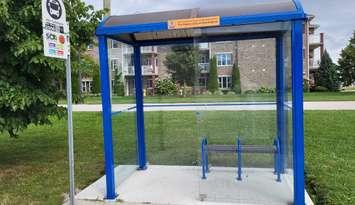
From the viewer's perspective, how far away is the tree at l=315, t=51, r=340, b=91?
4338 centimetres

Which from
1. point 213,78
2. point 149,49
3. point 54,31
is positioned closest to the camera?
point 54,31

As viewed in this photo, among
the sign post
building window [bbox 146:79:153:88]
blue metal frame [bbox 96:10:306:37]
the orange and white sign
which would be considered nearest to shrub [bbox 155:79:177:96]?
building window [bbox 146:79:153:88]

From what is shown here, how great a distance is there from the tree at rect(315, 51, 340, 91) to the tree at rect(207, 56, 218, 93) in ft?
130

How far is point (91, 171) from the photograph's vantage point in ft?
22.9

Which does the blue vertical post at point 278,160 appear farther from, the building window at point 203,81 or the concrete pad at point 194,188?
the building window at point 203,81

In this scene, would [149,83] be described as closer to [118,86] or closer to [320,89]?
[118,86]

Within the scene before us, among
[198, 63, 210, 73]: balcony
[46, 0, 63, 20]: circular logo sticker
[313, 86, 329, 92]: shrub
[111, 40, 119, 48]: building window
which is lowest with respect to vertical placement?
[313, 86, 329, 92]: shrub

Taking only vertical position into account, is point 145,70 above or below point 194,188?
above

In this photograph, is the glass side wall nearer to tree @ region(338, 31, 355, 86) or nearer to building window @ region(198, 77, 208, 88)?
building window @ region(198, 77, 208, 88)

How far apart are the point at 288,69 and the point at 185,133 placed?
5.71 metres

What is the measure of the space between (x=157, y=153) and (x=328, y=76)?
130 feet

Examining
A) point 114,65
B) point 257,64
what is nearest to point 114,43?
point 114,65

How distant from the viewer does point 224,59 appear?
5848 millimetres

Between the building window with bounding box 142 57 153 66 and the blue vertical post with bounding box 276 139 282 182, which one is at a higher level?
the building window with bounding box 142 57 153 66
